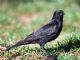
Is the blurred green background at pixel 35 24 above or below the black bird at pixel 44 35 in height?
below

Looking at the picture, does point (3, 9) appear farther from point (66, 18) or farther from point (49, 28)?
point (49, 28)

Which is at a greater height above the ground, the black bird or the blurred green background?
the black bird

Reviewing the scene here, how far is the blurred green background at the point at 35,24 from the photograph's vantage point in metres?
11.7

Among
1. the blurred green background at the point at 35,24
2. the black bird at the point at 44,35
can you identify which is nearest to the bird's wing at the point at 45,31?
the black bird at the point at 44,35

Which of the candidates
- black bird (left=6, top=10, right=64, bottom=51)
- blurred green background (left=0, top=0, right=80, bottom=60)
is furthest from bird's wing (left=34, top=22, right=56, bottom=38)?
blurred green background (left=0, top=0, right=80, bottom=60)

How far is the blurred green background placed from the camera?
1172 cm

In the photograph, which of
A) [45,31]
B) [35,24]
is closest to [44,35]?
[45,31]

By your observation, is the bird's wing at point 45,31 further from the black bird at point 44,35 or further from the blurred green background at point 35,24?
the blurred green background at point 35,24

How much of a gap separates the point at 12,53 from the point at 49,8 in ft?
32.3

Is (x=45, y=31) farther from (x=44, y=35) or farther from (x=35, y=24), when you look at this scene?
(x=35, y=24)

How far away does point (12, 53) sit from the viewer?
38.9ft

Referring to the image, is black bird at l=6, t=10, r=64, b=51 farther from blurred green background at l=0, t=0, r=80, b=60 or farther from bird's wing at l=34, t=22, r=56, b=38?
blurred green background at l=0, t=0, r=80, b=60

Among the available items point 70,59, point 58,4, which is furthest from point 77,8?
point 70,59

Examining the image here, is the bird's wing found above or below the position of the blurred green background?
above
